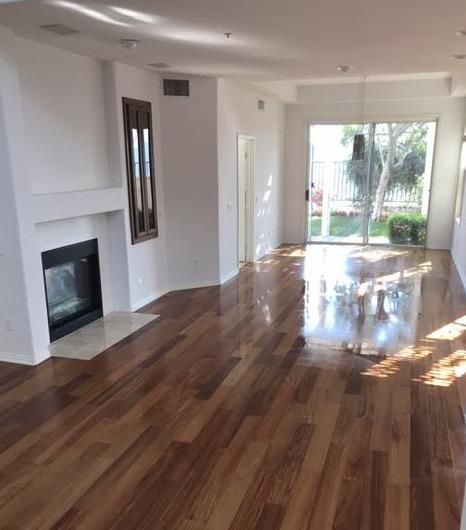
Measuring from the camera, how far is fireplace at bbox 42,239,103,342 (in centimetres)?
463

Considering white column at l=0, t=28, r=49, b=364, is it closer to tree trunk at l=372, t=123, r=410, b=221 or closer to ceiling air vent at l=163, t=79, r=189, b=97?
ceiling air vent at l=163, t=79, r=189, b=97

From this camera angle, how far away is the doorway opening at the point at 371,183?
921 cm

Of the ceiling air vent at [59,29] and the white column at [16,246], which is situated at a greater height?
the ceiling air vent at [59,29]

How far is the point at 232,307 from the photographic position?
5.69 metres

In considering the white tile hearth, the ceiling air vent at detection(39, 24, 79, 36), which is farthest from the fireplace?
the ceiling air vent at detection(39, 24, 79, 36)

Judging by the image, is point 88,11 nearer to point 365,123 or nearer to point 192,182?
point 192,182

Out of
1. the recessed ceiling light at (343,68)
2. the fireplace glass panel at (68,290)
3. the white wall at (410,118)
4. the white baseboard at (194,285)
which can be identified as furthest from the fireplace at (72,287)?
the white wall at (410,118)

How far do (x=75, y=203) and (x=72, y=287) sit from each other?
961 mm

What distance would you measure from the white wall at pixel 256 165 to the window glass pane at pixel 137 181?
3.87 feet

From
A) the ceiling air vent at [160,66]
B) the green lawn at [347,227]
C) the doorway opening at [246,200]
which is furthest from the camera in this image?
the green lawn at [347,227]

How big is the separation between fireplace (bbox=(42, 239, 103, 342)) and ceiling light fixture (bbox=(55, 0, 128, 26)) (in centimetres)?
213

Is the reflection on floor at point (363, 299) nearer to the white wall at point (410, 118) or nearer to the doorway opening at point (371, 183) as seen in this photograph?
the doorway opening at point (371, 183)

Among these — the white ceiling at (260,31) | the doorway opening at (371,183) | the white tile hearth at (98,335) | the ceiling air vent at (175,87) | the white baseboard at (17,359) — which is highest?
the white ceiling at (260,31)

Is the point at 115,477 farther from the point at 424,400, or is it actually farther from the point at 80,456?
the point at 424,400
